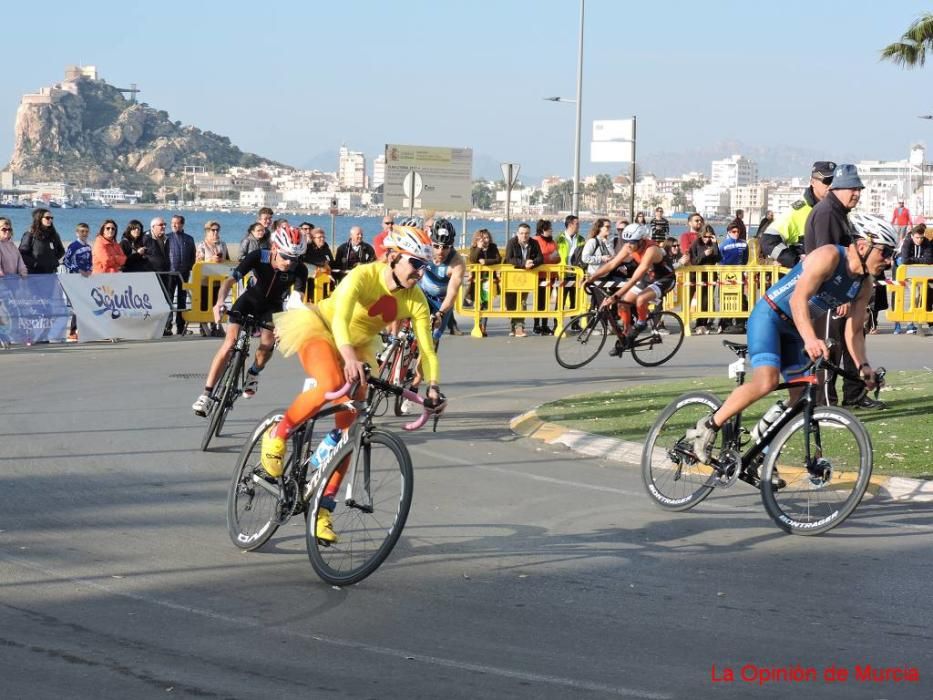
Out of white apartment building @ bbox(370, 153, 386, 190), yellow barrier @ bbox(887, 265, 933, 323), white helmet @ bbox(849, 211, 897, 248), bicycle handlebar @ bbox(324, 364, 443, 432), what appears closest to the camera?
bicycle handlebar @ bbox(324, 364, 443, 432)

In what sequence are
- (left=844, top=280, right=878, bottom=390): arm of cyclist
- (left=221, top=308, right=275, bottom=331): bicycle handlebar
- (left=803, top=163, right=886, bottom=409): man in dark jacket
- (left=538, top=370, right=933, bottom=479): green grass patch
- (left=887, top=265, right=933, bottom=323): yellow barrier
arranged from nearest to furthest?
(left=803, top=163, right=886, bottom=409): man in dark jacket < (left=844, top=280, right=878, bottom=390): arm of cyclist < (left=538, top=370, right=933, bottom=479): green grass patch < (left=221, top=308, right=275, bottom=331): bicycle handlebar < (left=887, top=265, right=933, bottom=323): yellow barrier

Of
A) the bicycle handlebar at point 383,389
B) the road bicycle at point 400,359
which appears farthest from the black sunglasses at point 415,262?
the road bicycle at point 400,359

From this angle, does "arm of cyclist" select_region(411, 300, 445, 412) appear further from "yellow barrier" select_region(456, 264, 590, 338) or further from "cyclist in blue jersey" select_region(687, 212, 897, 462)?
"yellow barrier" select_region(456, 264, 590, 338)

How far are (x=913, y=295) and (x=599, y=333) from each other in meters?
8.97

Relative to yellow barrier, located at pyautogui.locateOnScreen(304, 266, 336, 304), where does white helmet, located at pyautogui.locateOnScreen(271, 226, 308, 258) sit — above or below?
above

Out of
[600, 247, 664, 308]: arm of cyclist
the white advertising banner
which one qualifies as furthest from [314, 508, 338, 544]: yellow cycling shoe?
the white advertising banner

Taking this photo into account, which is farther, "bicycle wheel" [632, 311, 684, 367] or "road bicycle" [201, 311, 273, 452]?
"bicycle wheel" [632, 311, 684, 367]

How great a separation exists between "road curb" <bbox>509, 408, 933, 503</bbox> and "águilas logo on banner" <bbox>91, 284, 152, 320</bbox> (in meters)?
10.5

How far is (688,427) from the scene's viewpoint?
365 inches

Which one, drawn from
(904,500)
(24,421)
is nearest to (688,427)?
(904,500)

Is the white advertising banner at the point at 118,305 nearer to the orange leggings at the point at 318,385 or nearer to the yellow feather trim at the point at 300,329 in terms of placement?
the yellow feather trim at the point at 300,329

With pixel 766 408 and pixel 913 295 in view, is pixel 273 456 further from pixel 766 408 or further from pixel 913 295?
pixel 913 295

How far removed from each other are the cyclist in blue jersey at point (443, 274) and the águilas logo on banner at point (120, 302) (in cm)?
891

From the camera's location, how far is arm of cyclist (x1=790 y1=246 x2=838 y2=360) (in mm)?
8539
